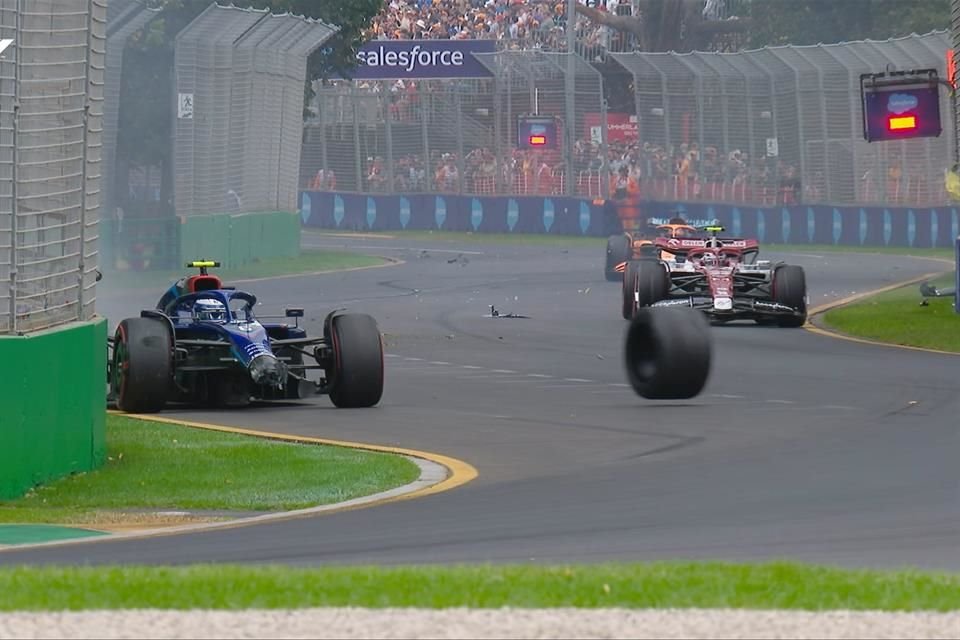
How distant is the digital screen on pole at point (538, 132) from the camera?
179 feet

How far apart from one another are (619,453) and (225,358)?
462 cm

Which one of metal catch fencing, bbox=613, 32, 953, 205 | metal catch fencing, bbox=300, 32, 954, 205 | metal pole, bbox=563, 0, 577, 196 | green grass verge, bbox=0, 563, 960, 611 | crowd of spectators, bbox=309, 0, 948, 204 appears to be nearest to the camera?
green grass verge, bbox=0, 563, 960, 611

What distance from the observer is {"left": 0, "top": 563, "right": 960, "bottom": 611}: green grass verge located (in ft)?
24.1

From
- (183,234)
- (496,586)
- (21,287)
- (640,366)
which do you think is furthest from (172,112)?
(496,586)

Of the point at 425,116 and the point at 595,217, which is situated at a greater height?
the point at 425,116

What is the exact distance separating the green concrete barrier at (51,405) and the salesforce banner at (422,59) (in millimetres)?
42003

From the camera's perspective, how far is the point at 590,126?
55156 millimetres

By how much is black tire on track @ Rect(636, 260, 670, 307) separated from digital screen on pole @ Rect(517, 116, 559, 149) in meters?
27.9

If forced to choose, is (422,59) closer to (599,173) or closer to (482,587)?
(599,173)

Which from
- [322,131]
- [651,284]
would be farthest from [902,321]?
[322,131]

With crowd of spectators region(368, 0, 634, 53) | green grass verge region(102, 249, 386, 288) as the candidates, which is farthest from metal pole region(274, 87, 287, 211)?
crowd of spectators region(368, 0, 634, 53)

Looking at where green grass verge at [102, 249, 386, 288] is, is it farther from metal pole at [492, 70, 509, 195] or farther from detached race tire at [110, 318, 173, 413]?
detached race tire at [110, 318, 173, 413]

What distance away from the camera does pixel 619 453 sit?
14.1m

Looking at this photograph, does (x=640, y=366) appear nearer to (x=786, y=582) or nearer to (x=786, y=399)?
(x=786, y=399)
